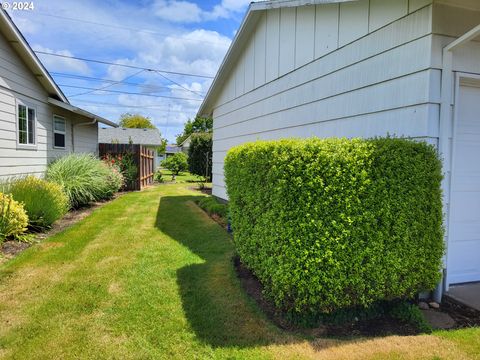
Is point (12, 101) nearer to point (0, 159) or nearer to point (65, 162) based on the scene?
point (0, 159)

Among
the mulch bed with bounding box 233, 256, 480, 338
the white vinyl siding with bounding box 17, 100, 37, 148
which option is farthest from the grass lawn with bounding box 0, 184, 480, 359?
the white vinyl siding with bounding box 17, 100, 37, 148

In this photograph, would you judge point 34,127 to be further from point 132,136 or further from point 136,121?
point 136,121

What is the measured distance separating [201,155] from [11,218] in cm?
1590

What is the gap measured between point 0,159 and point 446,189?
29.5 ft

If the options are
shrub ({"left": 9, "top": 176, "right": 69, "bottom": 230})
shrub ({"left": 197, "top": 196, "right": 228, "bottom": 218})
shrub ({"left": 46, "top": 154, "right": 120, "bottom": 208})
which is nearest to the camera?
shrub ({"left": 9, "top": 176, "right": 69, "bottom": 230})

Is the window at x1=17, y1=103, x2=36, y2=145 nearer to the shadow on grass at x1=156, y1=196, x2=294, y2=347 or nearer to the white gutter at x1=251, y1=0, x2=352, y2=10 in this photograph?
the shadow on grass at x1=156, y1=196, x2=294, y2=347

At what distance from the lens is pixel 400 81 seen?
3.85 meters

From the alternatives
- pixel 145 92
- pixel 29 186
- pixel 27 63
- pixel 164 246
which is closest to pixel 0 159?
pixel 29 186

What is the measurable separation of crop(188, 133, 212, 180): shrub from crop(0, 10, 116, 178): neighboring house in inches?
404

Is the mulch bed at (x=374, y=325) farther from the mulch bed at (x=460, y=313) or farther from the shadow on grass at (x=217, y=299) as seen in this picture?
the shadow on grass at (x=217, y=299)

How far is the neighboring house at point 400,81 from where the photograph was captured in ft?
11.6

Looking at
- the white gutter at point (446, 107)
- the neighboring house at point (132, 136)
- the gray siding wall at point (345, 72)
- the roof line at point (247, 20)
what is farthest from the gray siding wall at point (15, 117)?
the neighboring house at point (132, 136)

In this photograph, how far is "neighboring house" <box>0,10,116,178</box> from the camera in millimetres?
7703

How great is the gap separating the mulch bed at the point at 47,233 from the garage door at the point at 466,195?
684 cm
